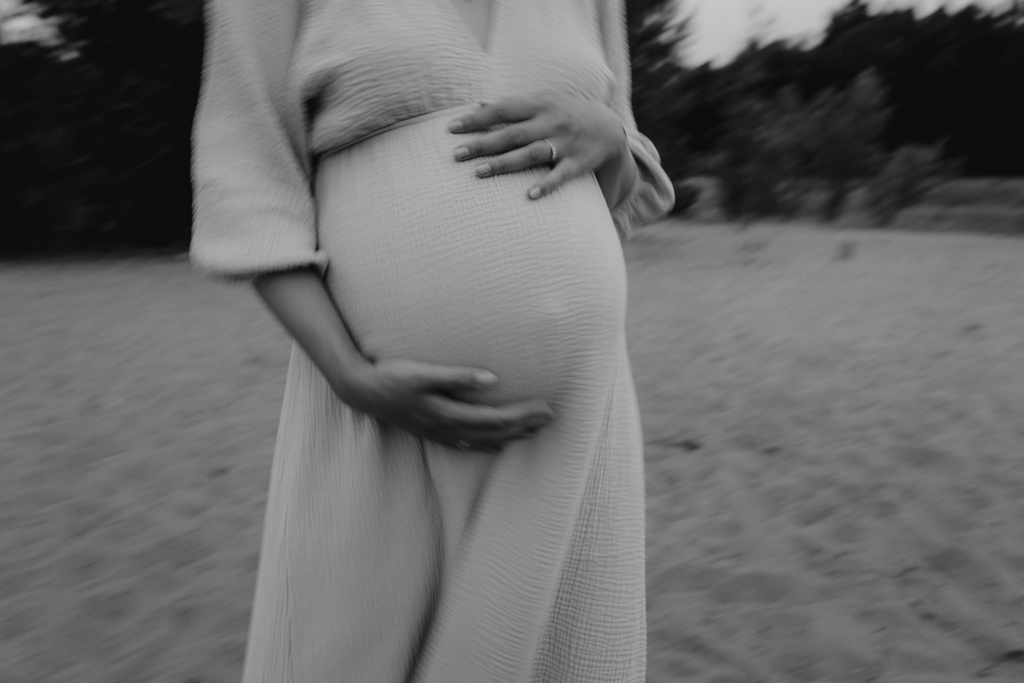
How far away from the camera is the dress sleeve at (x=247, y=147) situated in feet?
3.10

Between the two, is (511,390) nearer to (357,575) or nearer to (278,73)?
(357,575)

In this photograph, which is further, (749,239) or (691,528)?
(749,239)

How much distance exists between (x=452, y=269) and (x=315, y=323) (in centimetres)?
18

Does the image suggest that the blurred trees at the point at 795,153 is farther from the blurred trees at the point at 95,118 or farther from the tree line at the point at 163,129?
the blurred trees at the point at 95,118

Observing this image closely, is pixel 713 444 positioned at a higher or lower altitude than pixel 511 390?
lower

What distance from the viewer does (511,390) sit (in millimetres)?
990

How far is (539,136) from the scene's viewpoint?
3.35 feet

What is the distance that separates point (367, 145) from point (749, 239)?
27.8 feet

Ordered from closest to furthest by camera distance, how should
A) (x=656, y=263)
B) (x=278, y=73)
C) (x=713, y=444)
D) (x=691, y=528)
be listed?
1. (x=278, y=73)
2. (x=691, y=528)
3. (x=713, y=444)
4. (x=656, y=263)

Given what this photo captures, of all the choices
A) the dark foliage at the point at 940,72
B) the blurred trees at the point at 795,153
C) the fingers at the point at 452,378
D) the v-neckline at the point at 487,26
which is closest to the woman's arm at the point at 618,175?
the v-neckline at the point at 487,26

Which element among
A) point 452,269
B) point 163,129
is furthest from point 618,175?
point 163,129

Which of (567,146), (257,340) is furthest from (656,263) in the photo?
(567,146)

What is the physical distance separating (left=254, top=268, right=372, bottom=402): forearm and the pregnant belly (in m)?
0.04

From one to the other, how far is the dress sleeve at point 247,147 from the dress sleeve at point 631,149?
0.49m
